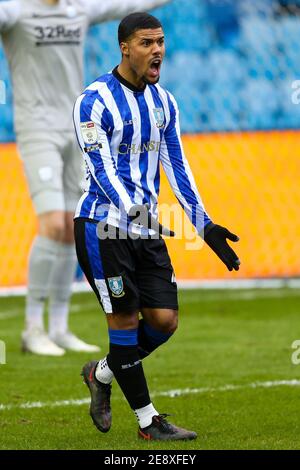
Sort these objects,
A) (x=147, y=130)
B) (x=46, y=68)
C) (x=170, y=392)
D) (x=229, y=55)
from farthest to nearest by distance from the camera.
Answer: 1. (x=229, y=55)
2. (x=46, y=68)
3. (x=170, y=392)
4. (x=147, y=130)

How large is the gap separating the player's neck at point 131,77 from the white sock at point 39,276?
2.90 m

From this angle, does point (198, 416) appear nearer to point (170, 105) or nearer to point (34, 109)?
point (170, 105)

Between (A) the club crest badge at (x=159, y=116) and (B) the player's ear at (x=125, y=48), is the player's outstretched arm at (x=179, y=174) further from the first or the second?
(B) the player's ear at (x=125, y=48)

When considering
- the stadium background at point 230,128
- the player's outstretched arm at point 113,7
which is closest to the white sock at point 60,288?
the player's outstretched arm at point 113,7

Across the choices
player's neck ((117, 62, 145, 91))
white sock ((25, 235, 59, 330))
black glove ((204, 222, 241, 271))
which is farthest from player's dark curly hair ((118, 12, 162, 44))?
white sock ((25, 235, 59, 330))

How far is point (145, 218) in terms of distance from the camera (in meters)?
5.19

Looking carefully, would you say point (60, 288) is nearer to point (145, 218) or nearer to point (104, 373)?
point (104, 373)

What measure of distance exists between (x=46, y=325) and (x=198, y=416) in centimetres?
375

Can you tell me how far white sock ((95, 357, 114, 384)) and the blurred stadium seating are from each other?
290 inches

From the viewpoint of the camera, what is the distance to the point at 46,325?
31.1 ft

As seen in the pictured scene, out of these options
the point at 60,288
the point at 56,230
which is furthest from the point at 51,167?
the point at 60,288

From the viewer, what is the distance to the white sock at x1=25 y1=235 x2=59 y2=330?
26.6ft

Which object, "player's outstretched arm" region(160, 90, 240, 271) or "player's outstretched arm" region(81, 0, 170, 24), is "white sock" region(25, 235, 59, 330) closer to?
"player's outstretched arm" region(81, 0, 170, 24)
